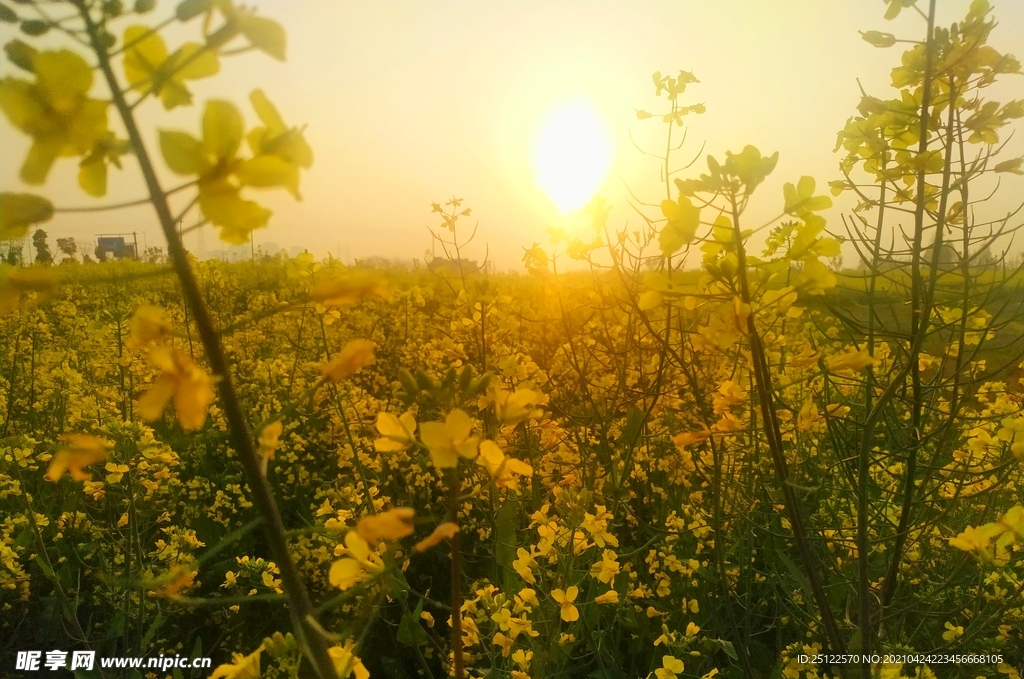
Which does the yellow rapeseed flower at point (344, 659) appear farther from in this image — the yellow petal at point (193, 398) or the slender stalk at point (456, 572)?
the yellow petal at point (193, 398)

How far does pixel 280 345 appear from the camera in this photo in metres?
4.03

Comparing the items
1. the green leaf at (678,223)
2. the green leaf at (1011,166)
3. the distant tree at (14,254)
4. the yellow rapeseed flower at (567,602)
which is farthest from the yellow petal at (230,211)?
the distant tree at (14,254)

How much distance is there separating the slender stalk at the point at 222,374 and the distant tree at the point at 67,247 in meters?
1.39

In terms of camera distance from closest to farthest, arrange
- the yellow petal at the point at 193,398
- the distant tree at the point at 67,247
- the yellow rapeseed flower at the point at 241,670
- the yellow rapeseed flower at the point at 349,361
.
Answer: the yellow petal at the point at 193,398
the yellow rapeseed flower at the point at 349,361
the yellow rapeseed flower at the point at 241,670
the distant tree at the point at 67,247

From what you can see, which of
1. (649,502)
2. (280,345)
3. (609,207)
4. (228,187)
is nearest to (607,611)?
(649,502)

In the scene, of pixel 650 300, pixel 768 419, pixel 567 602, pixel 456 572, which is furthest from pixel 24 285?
pixel 567 602

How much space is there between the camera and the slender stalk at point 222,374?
500 mm

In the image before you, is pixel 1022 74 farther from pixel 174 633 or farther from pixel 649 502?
pixel 174 633

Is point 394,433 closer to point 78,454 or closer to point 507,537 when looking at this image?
point 78,454

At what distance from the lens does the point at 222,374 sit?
501mm

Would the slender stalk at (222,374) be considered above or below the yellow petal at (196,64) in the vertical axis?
below

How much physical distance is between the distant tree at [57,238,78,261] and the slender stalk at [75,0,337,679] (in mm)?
1394

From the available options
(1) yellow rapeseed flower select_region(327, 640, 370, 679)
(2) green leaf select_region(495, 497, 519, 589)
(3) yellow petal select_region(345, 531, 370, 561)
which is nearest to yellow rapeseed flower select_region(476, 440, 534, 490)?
(3) yellow petal select_region(345, 531, 370, 561)

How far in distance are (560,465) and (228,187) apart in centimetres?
156
